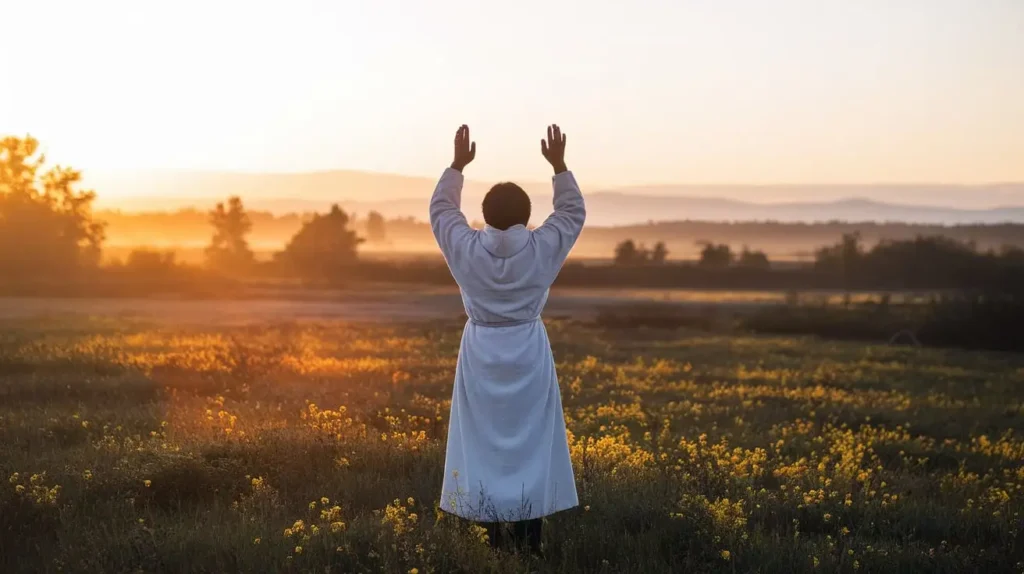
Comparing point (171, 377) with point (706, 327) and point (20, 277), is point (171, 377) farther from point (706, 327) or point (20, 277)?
point (20, 277)

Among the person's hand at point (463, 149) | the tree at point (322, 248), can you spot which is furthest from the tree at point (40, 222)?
the person's hand at point (463, 149)

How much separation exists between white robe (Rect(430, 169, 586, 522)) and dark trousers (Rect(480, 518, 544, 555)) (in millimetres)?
257

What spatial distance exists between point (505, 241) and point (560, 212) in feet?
1.58

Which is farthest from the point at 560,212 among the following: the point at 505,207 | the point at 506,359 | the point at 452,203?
the point at 506,359

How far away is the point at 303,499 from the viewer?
22.5 ft

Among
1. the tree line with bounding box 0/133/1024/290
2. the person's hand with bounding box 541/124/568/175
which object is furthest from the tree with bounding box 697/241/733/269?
the person's hand with bounding box 541/124/568/175

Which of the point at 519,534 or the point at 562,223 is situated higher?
the point at 562,223

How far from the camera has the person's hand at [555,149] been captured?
17.6 ft

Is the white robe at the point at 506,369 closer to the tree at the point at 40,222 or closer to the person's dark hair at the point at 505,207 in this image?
the person's dark hair at the point at 505,207

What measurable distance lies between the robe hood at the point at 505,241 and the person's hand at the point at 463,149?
0.60 metres

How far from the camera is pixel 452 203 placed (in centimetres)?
528

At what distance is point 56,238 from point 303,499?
55991mm

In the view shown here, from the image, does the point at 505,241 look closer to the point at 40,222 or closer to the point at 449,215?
the point at 449,215

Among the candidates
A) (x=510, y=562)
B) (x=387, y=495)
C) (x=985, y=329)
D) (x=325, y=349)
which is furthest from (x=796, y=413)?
(x=985, y=329)
